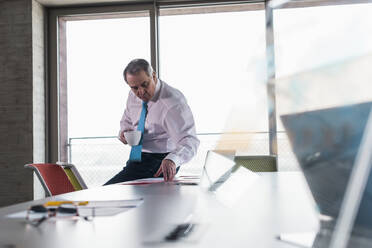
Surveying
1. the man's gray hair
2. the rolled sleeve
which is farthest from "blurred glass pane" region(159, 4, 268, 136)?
the man's gray hair

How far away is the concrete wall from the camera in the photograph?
440 centimetres

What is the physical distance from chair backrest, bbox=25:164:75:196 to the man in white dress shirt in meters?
0.36

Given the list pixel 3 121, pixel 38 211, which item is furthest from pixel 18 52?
pixel 38 211

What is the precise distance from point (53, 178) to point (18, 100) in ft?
8.46

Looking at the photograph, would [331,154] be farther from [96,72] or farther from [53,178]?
[96,72]

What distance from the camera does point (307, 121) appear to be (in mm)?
324

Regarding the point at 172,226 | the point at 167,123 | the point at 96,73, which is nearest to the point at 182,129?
the point at 167,123

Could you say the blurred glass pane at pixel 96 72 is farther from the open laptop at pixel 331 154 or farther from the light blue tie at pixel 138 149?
the open laptop at pixel 331 154

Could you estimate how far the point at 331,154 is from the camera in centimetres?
32

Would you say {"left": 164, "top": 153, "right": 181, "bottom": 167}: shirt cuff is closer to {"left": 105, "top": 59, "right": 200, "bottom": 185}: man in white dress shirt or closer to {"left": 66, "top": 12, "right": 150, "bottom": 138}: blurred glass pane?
{"left": 105, "top": 59, "right": 200, "bottom": 185}: man in white dress shirt

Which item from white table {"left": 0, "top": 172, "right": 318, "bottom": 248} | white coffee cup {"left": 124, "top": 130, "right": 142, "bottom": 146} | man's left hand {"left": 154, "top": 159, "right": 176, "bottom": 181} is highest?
white coffee cup {"left": 124, "top": 130, "right": 142, "bottom": 146}

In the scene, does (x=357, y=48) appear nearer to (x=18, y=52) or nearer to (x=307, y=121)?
(x=307, y=121)

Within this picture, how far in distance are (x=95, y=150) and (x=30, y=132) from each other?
96 centimetres

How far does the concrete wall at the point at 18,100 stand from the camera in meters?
4.40
